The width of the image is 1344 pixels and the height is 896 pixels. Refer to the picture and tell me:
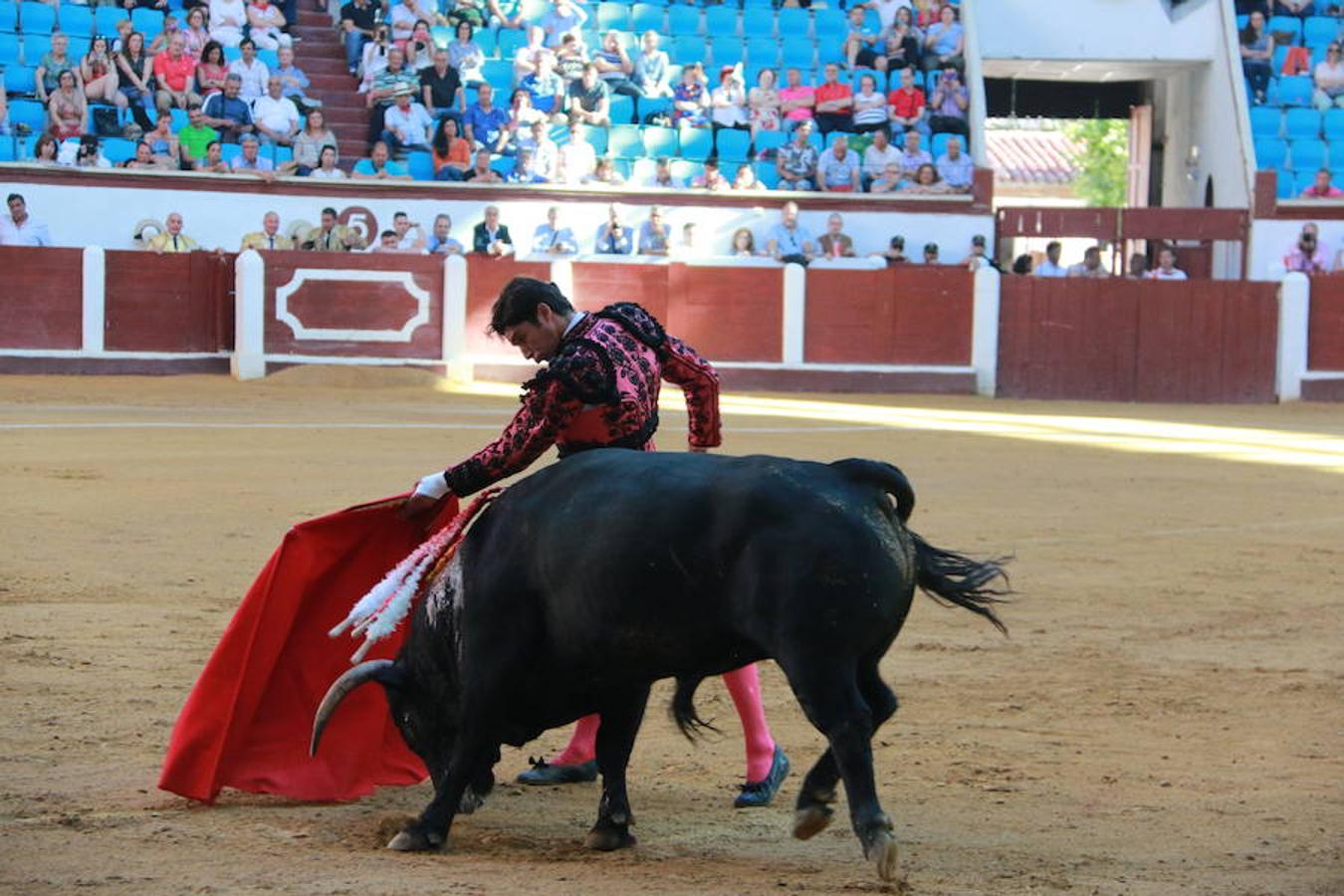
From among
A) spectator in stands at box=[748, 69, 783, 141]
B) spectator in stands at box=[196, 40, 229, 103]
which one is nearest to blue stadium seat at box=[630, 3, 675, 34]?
spectator in stands at box=[748, 69, 783, 141]

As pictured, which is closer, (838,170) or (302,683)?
(302,683)

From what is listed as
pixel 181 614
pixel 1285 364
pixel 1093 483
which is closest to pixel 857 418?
pixel 1093 483

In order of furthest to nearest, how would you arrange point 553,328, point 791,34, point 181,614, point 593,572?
point 791,34 < point 181,614 < point 553,328 < point 593,572

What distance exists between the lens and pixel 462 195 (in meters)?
15.9

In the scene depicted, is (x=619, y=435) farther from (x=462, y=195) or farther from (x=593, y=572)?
(x=462, y=195)

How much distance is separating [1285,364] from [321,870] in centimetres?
1462

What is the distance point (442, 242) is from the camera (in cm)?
1558

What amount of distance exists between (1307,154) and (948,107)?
3557 millimetres

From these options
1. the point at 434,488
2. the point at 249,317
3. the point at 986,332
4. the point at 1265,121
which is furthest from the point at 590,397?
the point at 1265,121

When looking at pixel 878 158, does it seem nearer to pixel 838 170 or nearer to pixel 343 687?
pixel 838 170

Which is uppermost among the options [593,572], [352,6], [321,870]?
[352,6]

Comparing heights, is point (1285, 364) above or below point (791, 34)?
below

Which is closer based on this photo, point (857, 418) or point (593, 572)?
point (593, 572)

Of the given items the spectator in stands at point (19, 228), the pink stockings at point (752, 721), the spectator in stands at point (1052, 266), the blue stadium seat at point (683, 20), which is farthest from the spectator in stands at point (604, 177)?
the pink stockings at point (752, 721)
